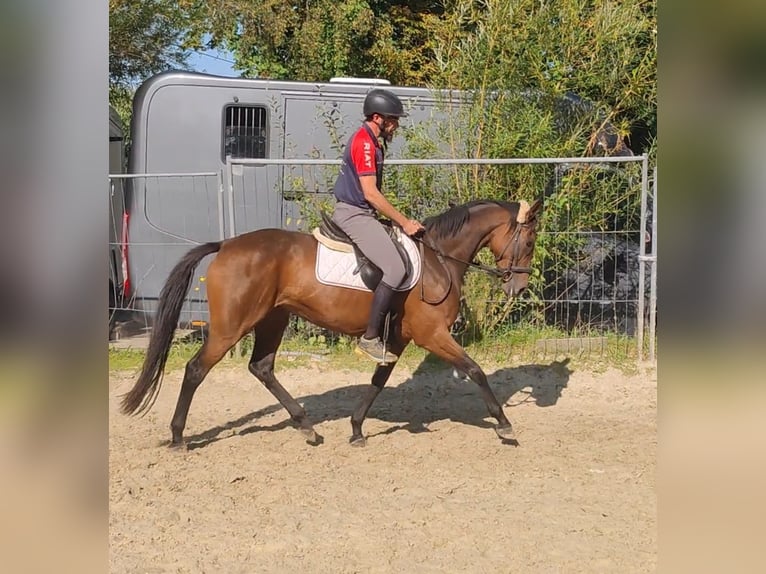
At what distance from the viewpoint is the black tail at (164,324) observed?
506cm

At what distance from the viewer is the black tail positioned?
5059 millimetres

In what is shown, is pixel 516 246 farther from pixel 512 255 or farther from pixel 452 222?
pixel 452 222

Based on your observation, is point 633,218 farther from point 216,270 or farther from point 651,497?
point 216,270

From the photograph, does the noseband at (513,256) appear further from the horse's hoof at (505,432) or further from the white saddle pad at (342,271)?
the horse's hoof at (505,432)

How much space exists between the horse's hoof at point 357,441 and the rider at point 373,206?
70 cm

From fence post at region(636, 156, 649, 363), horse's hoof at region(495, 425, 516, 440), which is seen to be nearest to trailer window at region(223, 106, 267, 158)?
fence post at region(636, 156, 649, 363)

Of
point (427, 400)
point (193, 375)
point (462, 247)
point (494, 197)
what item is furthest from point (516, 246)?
point (494, 197)

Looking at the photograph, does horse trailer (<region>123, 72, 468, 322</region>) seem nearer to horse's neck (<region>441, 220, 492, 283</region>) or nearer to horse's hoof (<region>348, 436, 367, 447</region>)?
horse's neck (<region>441, 220, 492, 283</region>)

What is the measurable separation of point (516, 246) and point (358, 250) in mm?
1272

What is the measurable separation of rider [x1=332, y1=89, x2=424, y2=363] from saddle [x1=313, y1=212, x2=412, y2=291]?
0.24ft

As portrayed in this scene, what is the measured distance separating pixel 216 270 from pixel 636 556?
11.2 feet

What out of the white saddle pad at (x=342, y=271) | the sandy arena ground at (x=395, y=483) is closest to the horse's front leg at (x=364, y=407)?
the sandy arena ground at (x=395, y=483)
